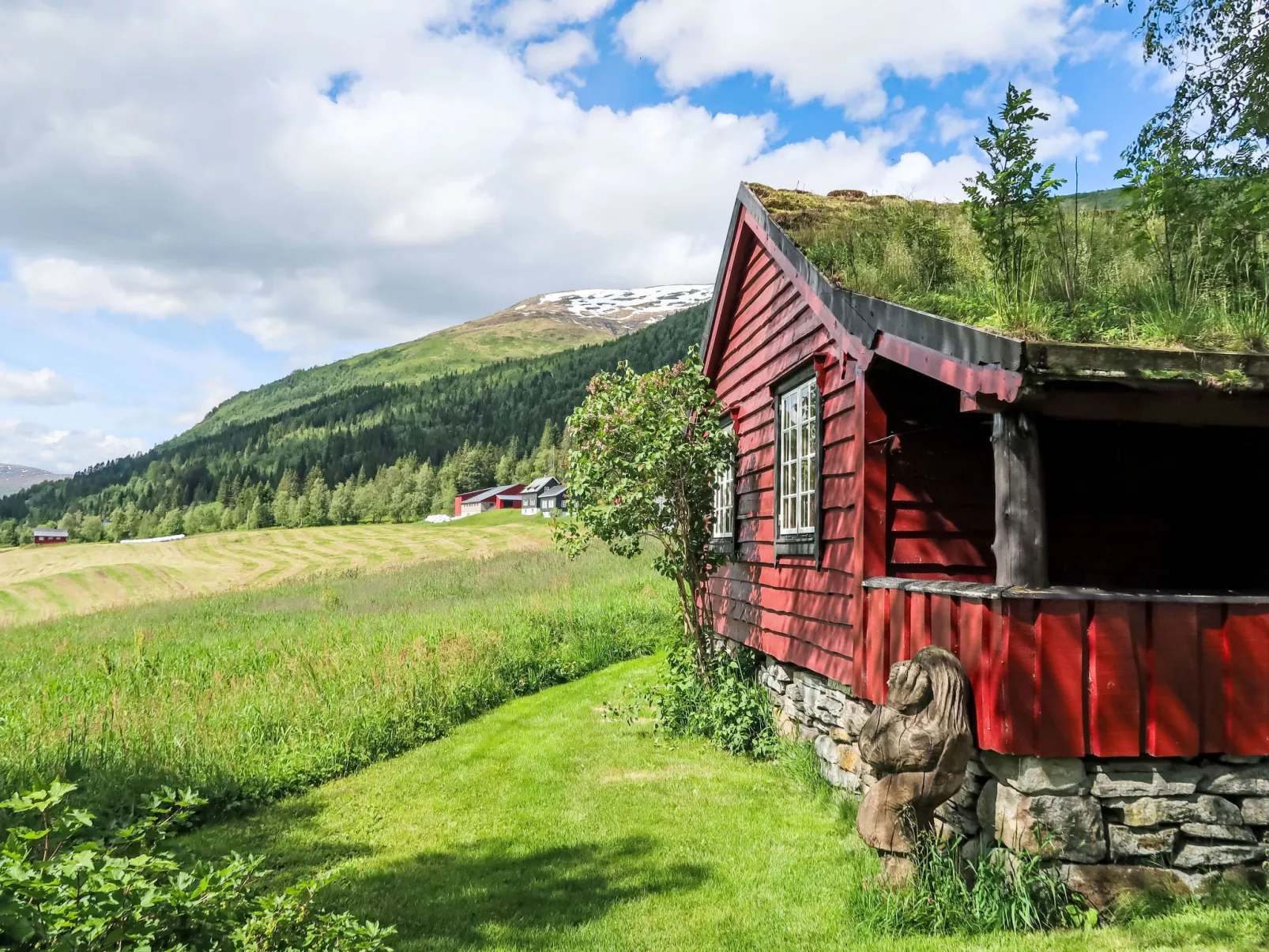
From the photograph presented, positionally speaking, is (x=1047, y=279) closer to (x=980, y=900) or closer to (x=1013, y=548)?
(x=1013, y=548)

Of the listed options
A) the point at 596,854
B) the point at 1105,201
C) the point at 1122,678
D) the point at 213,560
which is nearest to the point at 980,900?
the point at 1122,678

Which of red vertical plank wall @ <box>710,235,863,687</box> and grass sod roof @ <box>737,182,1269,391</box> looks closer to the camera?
grass sod roof @ <box>737,182,1269,391</box>

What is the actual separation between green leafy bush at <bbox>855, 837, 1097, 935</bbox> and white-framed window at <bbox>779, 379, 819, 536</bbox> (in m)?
3.62

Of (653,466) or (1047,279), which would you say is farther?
(653,466)

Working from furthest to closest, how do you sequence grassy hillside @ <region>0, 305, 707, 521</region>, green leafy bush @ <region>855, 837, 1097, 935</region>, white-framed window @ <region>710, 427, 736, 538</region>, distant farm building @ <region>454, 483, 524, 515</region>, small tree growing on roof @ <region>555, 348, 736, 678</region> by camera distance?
1. grassy hillside @ <region>0, 305, 707, 521</region>
2. distant farm building @ <region>454, 483, 524, 515</region>
3. white-framed window @ <region>710, 427, 736, 538</region>
4. small tree growing on roof @ <region>555, 348, 736, 678</region>
5. green leafy bush @ <region>855, 837, 1097, 935</region>

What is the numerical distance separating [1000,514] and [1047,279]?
234 cm

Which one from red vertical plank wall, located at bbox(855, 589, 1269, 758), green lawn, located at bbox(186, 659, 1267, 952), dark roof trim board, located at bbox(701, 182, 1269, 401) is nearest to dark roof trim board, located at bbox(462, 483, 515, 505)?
green lawn, located at bbox(186, 659, 1267, 952)

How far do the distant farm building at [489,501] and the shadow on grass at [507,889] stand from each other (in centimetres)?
9841

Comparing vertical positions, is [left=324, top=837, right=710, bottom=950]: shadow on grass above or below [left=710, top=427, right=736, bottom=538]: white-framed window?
below

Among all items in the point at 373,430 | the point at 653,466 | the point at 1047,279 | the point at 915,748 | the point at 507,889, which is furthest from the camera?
the point at 373,430

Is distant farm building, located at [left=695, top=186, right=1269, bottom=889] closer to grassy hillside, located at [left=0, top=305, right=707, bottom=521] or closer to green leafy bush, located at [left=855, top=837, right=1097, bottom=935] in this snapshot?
green leafy bush, located at [left=855, top=837, right=1097, bottom=935]

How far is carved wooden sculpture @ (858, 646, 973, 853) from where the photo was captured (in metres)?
4.86

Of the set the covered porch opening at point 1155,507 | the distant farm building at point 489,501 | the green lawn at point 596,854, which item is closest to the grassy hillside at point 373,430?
the distant farm building at point 489,501

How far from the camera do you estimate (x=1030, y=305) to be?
5.25m
